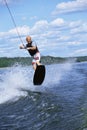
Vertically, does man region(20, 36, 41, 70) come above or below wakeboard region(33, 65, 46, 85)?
above

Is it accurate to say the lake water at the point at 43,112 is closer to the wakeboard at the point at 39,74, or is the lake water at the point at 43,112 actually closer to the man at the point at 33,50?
the wakeboard at the point at 39,74

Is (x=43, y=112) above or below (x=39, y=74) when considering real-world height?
above

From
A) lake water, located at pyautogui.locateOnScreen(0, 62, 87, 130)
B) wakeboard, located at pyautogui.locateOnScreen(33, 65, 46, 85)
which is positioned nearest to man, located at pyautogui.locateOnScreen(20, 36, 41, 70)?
wakeboard, located at pyautogui.locateOnScreen(33, 65, 46, 85)

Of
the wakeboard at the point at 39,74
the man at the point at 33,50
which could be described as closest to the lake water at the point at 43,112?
the wakeboard at the point at 39,74

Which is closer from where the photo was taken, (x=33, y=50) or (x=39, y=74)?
(x=33, y=50)

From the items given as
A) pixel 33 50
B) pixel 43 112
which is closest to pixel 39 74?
pixel 33 50

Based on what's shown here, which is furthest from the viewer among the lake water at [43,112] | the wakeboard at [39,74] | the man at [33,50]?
the wakeboard at [39,74]

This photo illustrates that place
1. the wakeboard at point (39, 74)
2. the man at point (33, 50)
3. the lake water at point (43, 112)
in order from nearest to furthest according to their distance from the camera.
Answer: the lake water at point (43, 112) < the man at point (33, 50) < the wakeboard at point (39, 74)

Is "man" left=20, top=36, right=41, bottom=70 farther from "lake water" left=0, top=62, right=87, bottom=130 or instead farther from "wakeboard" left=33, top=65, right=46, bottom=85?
"lake water" left=0, top=62, right=87, bottom=130

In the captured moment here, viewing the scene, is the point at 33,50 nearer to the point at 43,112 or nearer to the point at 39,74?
the point at 39,74

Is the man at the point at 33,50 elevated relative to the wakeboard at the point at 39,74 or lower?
elevated

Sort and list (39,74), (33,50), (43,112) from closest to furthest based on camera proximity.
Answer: (43,112) → (33,50) → (39,74)

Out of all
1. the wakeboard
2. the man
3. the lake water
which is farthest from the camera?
the wakeboard

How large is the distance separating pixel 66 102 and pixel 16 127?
5075mm
